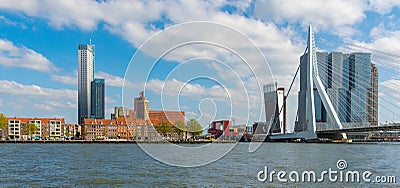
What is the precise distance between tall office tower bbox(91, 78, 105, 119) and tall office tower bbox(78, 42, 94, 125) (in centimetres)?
176

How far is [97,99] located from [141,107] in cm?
16907

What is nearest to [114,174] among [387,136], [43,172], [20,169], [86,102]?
[43,172]

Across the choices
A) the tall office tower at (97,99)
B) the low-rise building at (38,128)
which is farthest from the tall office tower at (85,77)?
the low-rise building at (38,128)

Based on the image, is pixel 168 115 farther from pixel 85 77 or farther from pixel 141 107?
pixel 85 77

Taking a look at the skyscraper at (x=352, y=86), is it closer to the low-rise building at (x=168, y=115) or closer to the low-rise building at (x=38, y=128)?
the low-rise building at (x=168, y=115)

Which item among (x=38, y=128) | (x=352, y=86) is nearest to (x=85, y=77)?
(x=38, y=128)

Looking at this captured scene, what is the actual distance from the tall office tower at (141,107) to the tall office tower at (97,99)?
16532 centimetres

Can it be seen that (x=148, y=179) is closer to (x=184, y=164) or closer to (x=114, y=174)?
(x=114, y=174)

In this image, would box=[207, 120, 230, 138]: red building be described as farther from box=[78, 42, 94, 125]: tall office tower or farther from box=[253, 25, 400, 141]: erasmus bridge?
box=[78, 42, 94, 125]: tall office tower

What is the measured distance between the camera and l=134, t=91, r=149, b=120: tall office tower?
29.8 ft

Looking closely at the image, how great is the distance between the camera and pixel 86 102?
6954 inches

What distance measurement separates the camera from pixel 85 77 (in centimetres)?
18400

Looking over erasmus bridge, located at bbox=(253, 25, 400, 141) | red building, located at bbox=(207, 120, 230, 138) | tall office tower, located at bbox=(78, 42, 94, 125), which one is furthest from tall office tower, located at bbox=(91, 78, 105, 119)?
red building, located at bbox=(207, 120, 230, 138)

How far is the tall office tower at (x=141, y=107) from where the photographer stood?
9073 mm
